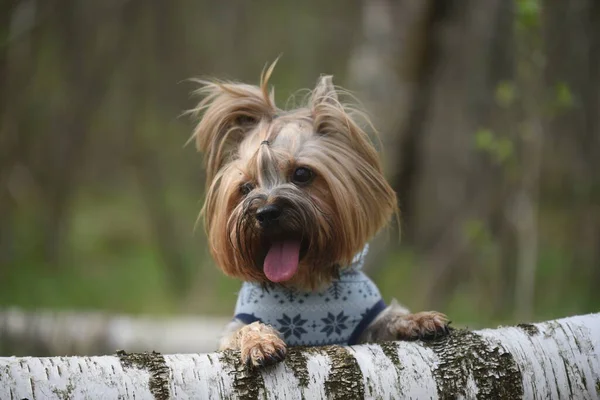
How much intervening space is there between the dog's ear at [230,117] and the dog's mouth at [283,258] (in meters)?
0.64

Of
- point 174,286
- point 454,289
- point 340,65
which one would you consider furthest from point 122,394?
point 340,65

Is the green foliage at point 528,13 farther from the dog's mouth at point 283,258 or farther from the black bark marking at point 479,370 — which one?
the black bark marking at point 479,370

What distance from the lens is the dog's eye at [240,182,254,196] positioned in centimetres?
379

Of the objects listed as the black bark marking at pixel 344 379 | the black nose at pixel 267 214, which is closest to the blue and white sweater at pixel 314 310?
the black nose at pixel 267 214

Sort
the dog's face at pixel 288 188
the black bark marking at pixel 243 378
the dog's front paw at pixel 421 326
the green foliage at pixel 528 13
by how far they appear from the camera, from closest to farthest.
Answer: the black bark marking at pixel 243 378, the dog's front paw at pixel 421 326, the dog's face at pixel 288 188, the green foliage at pixel 528 13

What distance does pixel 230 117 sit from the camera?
4066 millimetres

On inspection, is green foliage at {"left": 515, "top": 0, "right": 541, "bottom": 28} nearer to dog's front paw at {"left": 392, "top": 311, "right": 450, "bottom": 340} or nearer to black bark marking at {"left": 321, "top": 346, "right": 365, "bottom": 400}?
dog's front paw at {"left": 392, "top": 311, "right": 450, "bottom": 340}

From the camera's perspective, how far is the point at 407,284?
1008 centimetres

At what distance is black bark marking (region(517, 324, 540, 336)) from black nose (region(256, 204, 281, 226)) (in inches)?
50.3

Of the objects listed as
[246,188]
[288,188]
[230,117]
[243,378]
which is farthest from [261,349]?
[230,117]

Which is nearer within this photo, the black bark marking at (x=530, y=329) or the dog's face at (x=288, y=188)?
the black bark marking at (x=530, y=329)

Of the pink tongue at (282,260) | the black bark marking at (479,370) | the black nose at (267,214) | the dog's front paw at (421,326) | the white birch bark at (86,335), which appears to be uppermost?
the white birch bark at (86,335)

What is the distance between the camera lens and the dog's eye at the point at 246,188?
3.79m

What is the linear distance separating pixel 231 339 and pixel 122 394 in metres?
0.97
